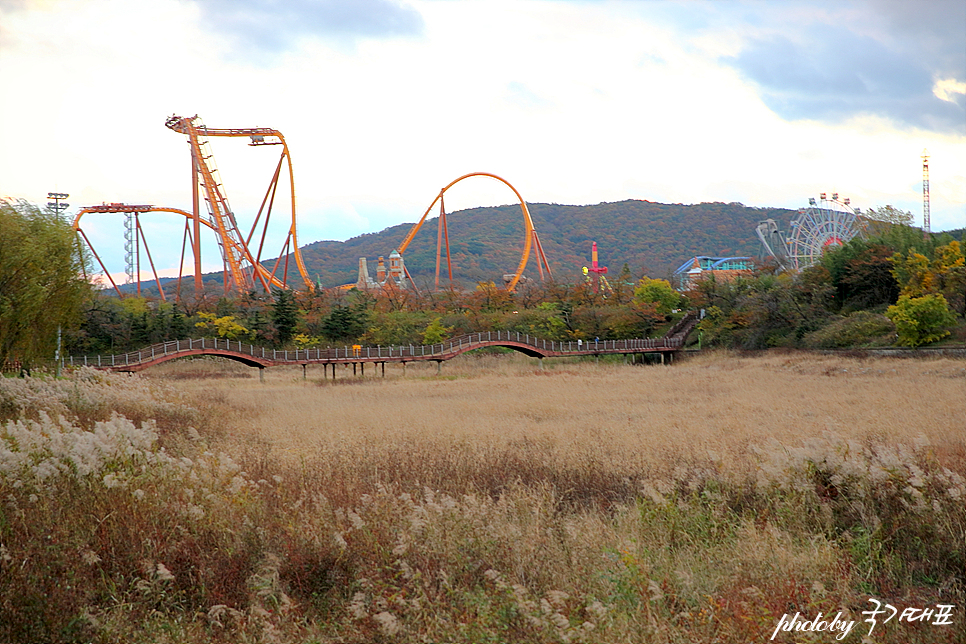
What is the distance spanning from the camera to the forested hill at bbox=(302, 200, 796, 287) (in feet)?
451

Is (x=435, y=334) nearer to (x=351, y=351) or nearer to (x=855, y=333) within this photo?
(x=351, y=351)

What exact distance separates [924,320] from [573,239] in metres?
125

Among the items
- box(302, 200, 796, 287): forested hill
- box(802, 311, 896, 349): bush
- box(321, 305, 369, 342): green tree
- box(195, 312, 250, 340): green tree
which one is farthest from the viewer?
box(302, 200, 796, 287): forested hill

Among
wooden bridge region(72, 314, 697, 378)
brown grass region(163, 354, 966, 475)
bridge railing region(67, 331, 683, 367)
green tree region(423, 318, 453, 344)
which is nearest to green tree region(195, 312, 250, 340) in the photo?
bridge railing region(67, 331, 683, 367)

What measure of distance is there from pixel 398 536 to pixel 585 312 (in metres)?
49.0

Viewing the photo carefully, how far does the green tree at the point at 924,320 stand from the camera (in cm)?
3397

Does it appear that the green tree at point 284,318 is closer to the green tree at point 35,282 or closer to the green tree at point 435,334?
the green tree at point 435,334

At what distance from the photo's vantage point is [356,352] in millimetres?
38844

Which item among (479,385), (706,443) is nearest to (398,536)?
(706,443)

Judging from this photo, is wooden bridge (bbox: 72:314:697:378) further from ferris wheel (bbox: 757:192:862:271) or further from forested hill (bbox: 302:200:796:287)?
forested hill (bbox: 302:200:796:287)

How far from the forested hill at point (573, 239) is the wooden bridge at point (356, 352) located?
3118 inches

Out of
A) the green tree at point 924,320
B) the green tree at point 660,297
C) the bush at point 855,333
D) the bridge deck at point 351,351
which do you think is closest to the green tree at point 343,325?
the bridge deck at point 351,351

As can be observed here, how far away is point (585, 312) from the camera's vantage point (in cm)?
5378

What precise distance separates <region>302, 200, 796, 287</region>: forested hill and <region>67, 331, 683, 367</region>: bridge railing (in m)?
79.2
